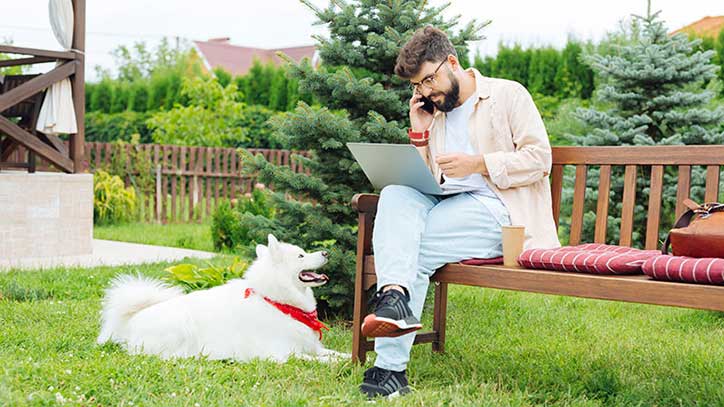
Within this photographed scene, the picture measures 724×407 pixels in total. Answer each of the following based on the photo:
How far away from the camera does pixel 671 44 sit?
21.4 ft

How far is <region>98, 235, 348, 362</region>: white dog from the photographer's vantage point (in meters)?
3.59

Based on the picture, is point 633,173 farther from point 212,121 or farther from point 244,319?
point 212,121

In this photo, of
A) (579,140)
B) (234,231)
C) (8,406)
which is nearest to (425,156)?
(8,406)

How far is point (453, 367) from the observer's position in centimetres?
350

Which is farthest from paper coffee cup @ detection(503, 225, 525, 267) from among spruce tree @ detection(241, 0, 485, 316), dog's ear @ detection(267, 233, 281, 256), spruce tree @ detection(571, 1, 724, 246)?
spruce tree @ detection(571, 1, 724, 246)

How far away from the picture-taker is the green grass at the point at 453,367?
2875 millimetres

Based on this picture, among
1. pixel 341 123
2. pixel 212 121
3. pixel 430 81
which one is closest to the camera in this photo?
pixel 430 81

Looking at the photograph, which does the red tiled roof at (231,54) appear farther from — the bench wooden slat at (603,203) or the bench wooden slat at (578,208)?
the bench wooden slat at (603,203)

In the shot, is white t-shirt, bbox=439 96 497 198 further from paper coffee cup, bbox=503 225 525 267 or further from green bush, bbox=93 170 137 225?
green bush, bbox=93 170 137 225

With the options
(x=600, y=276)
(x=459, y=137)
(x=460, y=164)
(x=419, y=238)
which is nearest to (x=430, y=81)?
(x=459, y=137)

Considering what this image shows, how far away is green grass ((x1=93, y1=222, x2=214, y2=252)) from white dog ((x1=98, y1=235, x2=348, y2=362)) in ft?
15.4

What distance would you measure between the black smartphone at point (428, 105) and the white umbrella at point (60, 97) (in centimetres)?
498

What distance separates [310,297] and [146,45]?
87.1ft

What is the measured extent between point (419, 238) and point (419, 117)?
64 cm
